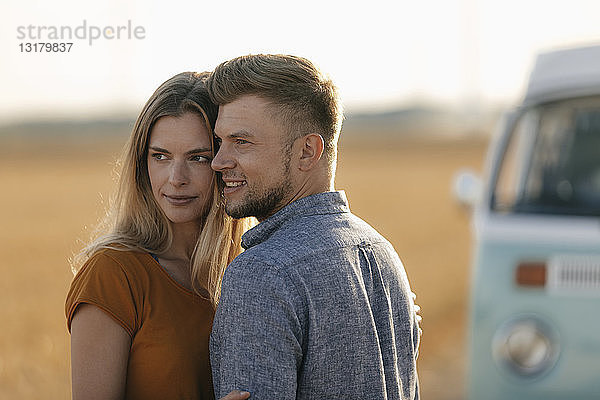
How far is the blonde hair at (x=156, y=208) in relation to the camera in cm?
314

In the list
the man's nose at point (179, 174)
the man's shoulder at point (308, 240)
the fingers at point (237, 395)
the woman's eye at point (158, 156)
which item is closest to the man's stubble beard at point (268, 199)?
the man's shoulder at point (308, 240)

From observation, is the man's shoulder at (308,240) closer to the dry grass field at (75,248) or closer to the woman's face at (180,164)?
the woman's face at (180,164)

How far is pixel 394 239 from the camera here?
2134 cm

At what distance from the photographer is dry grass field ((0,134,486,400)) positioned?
29.0 ft

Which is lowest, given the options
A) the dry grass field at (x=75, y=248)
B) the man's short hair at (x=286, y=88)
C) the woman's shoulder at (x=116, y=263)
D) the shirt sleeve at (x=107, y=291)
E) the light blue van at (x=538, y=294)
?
the dry grass field at (x=75, y=248)

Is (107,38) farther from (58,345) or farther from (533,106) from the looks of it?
(58,345)

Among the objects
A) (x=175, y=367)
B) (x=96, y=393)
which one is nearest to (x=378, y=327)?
(x=175, y=367)

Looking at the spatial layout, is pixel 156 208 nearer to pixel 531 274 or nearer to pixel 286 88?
pixel 286 88

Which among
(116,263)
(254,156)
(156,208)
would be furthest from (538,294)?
(116,263)

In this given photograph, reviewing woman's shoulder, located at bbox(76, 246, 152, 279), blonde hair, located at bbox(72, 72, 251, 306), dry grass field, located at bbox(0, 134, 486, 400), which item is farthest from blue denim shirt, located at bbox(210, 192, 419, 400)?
dry grass field, located at bbox(0, 134, 486, 400)

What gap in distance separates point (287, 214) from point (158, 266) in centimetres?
56

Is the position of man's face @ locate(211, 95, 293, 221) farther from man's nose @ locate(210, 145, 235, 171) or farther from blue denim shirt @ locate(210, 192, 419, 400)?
blue denim shirt @ locate(210, 192, 419, 400)

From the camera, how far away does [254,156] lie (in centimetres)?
281

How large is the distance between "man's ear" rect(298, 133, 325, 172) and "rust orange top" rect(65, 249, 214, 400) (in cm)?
60
